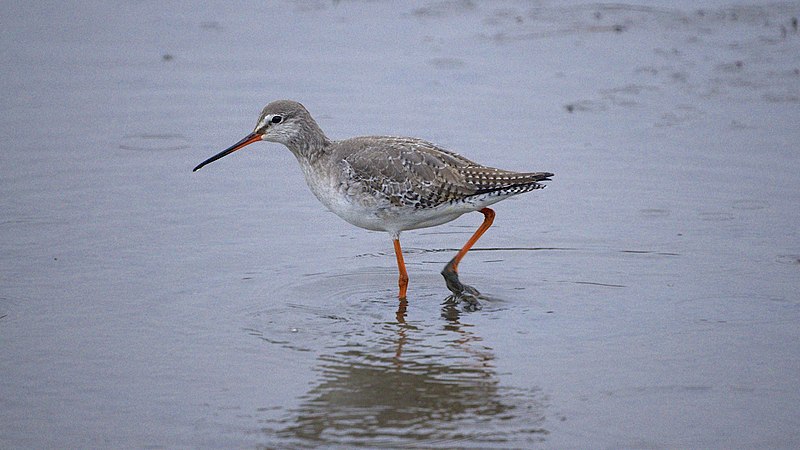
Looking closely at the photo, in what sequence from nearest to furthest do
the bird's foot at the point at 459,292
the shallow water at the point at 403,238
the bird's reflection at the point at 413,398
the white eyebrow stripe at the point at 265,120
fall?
the bird's reflection at the point at 413,398, the shallow water at the point at 403,238, the bird's foot at the point at 459,292, the white eyebrow stripe at the point at 265,120

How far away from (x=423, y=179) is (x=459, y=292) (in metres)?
0.92

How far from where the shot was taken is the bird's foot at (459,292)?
8.41 metres

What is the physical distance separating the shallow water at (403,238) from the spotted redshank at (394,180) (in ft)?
1.91

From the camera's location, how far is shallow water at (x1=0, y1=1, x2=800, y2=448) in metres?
6.71

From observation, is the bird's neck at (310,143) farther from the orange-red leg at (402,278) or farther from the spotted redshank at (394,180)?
the orange-red leg at (402,278)

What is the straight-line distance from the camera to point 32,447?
6203 millimetres

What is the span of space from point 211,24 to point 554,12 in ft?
15.9

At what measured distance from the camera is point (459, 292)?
27.9 ft

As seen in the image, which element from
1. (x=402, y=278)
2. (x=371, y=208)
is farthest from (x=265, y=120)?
(x=402, y=278)

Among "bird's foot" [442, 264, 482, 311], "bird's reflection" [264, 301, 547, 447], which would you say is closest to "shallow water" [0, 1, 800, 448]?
"bird's reflection" [264, 301, 547, 447]

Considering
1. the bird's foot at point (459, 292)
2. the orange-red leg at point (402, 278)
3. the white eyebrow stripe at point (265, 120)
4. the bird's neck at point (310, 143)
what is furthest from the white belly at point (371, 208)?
the white eyebrow stripe at point (265, 120)

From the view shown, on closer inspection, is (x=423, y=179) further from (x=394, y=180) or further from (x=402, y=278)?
(x=402, y=278)

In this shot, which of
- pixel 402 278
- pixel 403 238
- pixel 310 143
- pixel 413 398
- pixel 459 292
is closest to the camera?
pixel 413 398

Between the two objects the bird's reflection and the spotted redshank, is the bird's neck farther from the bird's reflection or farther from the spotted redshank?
the bird's reflection
